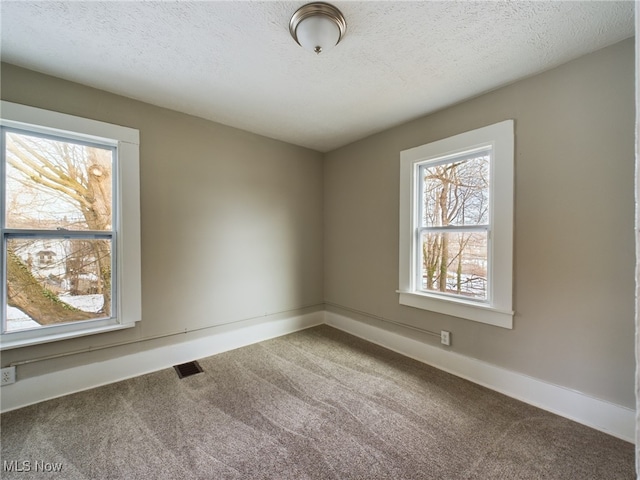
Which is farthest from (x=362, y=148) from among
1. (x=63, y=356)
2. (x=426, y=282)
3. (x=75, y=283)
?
(x=63, y=356)

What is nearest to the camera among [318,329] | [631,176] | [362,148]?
[631,176]

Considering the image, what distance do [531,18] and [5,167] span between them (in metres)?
3.55

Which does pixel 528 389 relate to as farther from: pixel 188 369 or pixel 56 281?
pixel 56 281

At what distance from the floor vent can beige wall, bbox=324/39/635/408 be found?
2365mm

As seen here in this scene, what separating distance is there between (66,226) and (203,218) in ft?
3.41

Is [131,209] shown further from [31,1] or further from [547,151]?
[547,151]

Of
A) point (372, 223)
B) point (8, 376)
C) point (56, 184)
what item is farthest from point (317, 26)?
point (8, 376)

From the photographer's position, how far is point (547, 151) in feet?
6.17

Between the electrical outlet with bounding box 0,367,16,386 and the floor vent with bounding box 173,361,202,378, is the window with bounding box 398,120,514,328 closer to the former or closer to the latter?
the floor vent with bounding box 173,361,202,378

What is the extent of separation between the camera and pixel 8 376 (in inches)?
72.1

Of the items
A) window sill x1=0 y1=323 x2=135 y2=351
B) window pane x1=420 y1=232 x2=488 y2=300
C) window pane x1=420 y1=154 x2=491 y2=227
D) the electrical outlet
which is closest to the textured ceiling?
window pane x1=420 y1=154 x2=491 y2=227

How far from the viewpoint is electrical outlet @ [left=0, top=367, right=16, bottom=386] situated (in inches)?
71.6

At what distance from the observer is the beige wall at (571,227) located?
5.26 ft

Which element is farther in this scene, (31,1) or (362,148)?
(362,148)
